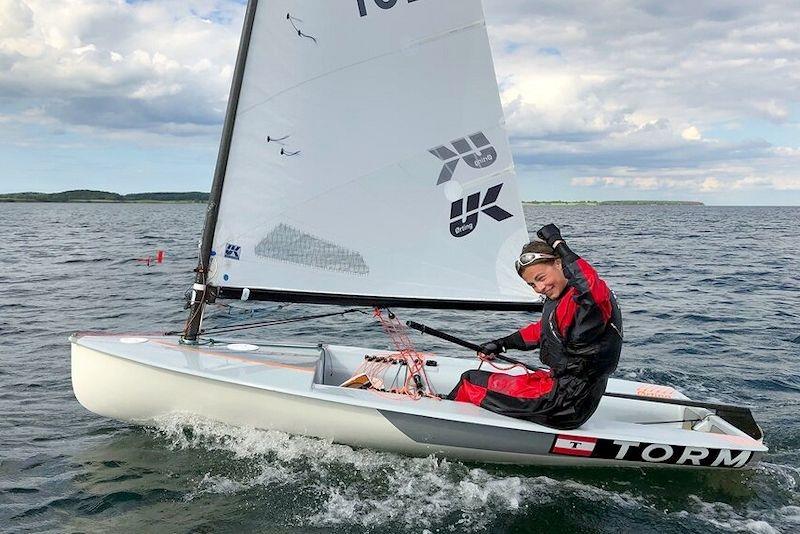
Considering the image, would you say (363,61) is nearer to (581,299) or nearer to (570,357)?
(581,299)

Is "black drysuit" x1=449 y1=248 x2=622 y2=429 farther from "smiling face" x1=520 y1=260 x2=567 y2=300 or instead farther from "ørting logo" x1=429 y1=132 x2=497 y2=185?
"ørting logo" x1=429 y1=132 x2=497 y2=185

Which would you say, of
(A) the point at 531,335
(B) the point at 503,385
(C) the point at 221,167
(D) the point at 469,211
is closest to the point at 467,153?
(D) the point at 469,211

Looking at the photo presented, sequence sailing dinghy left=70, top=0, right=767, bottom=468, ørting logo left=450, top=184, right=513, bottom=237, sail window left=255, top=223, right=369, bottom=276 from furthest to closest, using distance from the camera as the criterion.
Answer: ørting logo left=450, top=184, right=513, bottom=237
sail window left=255, top=223, right=369, bottom=276
sailing dinghy left=70, top=0, right=767, bottom=468

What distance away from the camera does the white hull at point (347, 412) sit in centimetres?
471

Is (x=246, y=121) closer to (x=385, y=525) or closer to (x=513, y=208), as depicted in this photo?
→ (x=513, y=208)

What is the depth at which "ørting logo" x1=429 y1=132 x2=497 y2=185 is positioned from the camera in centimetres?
541

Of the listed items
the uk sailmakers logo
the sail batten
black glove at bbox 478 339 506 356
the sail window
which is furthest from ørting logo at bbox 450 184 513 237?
black glove at bbox 478 339 506 356

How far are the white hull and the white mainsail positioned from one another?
0.83m

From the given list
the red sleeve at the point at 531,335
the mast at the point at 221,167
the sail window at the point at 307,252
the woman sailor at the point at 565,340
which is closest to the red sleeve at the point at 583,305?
the woman sailor at the point at 565,340

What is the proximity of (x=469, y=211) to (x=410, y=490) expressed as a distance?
2.40 m

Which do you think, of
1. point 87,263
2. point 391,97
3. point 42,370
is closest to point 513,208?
point 391,97

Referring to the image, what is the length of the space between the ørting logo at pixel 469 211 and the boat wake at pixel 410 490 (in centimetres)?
198

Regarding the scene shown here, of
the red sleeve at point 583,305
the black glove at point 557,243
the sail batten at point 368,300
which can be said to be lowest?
the sail batten at point 368,300

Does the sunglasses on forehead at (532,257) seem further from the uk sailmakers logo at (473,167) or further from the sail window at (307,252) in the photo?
the sail window at (307,252)
